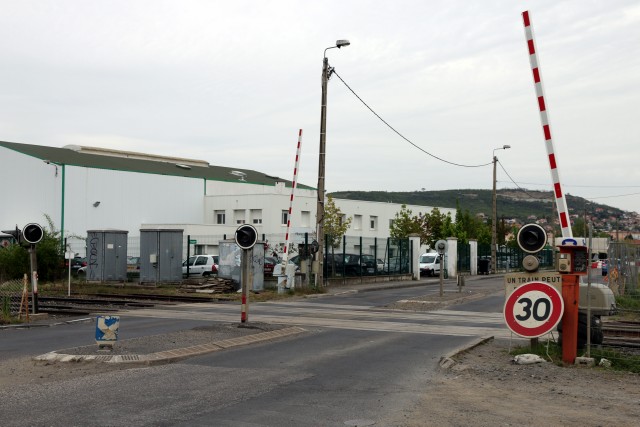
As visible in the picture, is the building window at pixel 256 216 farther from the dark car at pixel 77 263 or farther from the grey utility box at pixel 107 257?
the grey utility box at pixel 107 257

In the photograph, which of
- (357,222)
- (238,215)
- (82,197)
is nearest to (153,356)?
(82,197)

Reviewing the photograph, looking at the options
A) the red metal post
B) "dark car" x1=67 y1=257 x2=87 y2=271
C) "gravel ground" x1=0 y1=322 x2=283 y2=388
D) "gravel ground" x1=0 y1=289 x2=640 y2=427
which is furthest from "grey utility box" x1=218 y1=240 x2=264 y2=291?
the red metal post

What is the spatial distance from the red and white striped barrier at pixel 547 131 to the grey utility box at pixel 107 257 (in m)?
27.3

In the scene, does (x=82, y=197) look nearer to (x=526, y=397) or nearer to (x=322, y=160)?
(x=322, y=160)

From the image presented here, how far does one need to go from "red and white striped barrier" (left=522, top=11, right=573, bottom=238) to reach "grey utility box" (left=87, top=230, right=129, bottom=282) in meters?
27.3

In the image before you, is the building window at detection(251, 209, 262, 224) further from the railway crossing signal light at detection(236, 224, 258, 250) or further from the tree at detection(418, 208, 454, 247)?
the railway crossing signal light at detection(236, 224, 258, 250)

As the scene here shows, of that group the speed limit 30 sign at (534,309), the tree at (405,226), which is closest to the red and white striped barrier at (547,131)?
the speed limit 30 sign at (534,309)

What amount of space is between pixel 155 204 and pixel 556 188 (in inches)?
2103

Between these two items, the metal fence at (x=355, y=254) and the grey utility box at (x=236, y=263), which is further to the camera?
the metal fence at (x=355, y=254)

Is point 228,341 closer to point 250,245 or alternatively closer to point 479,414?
point 250,245

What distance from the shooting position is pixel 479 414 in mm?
8312

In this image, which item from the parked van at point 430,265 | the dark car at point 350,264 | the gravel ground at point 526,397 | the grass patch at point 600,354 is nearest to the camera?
the gravel ground at point 526,397

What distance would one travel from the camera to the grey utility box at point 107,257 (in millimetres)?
36125

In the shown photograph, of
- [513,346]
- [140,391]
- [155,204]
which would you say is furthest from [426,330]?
[155,204]
